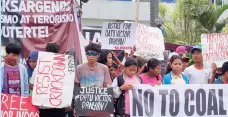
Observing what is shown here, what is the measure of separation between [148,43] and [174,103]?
328 centimetres

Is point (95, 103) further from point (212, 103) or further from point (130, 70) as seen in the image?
point (212, 103)

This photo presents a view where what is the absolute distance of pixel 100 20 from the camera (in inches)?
1262

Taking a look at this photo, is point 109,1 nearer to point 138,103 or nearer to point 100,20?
point 100,20

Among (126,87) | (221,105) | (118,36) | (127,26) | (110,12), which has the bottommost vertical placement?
(221,105)

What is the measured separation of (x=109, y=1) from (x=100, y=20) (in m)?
1.19

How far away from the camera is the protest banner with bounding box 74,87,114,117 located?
26.4ft

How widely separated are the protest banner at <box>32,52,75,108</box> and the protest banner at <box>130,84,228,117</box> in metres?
0.85

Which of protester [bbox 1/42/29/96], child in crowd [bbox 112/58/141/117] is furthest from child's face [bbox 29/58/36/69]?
child in crowd [bbox 112/58/141/117]

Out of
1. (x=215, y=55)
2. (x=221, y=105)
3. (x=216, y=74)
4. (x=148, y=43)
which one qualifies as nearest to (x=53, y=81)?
(x=221, y=105)

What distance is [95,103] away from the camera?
8.11 m

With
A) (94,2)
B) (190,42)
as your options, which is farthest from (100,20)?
(190,42)

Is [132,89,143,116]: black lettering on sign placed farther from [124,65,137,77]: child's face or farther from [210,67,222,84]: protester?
[210,67,222,84]: protester

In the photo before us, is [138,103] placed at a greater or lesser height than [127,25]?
lesser

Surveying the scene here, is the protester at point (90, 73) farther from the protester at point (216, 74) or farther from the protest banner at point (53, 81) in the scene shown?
the protester at point (216, 74)
